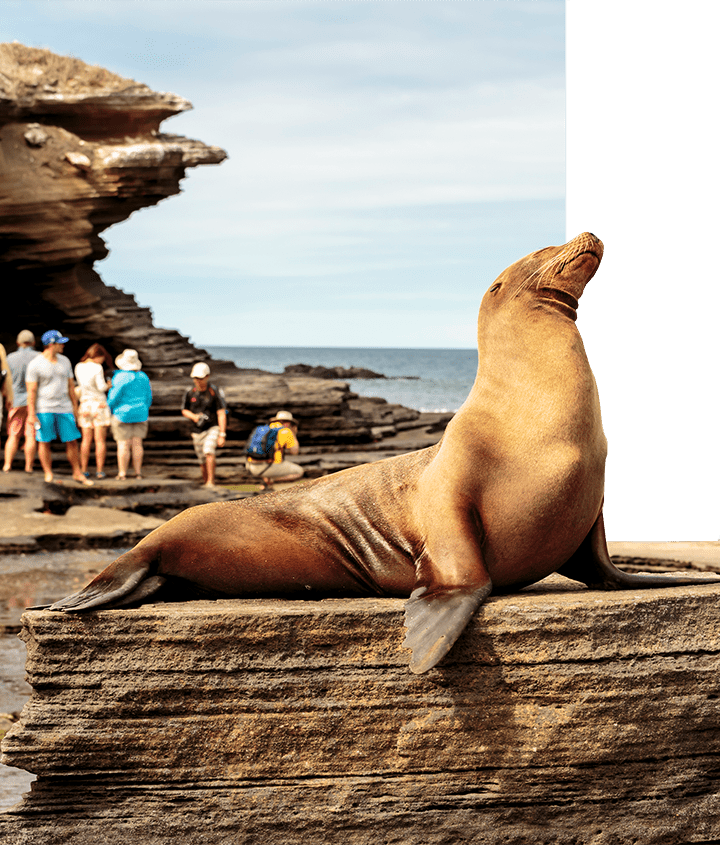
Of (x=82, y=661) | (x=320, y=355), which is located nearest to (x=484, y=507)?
(x=82, y=661)

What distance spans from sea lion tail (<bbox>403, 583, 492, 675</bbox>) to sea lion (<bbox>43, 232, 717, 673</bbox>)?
7 centimetres

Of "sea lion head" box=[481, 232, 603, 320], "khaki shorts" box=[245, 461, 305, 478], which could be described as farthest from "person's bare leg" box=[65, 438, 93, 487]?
"sea lion head" box=[481, 232, 603, 320]

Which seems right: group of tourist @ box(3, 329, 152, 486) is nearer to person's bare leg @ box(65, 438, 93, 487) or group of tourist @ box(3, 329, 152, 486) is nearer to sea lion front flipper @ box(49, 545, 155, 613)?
person's bare leg @ box(65, 438, 93, 487)

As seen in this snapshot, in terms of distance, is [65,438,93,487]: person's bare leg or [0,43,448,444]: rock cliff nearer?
[65,438,93,487]: person's bare leg

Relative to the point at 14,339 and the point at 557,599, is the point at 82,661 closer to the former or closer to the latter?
the point at 557,599

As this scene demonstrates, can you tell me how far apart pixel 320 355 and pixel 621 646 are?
4741 inches

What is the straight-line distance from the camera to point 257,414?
1689 cm

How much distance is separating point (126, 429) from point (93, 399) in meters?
0.59

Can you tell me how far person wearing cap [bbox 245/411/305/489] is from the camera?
42.0 ft

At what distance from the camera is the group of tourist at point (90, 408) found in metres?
11.2

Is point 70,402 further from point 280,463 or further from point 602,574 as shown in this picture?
point 602,574

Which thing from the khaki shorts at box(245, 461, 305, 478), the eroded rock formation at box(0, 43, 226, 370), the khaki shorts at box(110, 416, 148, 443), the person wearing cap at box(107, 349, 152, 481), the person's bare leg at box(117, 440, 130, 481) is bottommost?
the khaki shorts at box(245, 461, 305, 478)

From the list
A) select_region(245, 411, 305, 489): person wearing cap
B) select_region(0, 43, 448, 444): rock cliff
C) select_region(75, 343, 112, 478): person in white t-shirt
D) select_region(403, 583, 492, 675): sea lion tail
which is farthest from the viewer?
select_region(0, 43, 448, 444): rock cliff

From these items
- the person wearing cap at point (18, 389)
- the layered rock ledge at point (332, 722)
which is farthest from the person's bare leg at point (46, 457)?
the layered rock ledge at point (332, 722)
